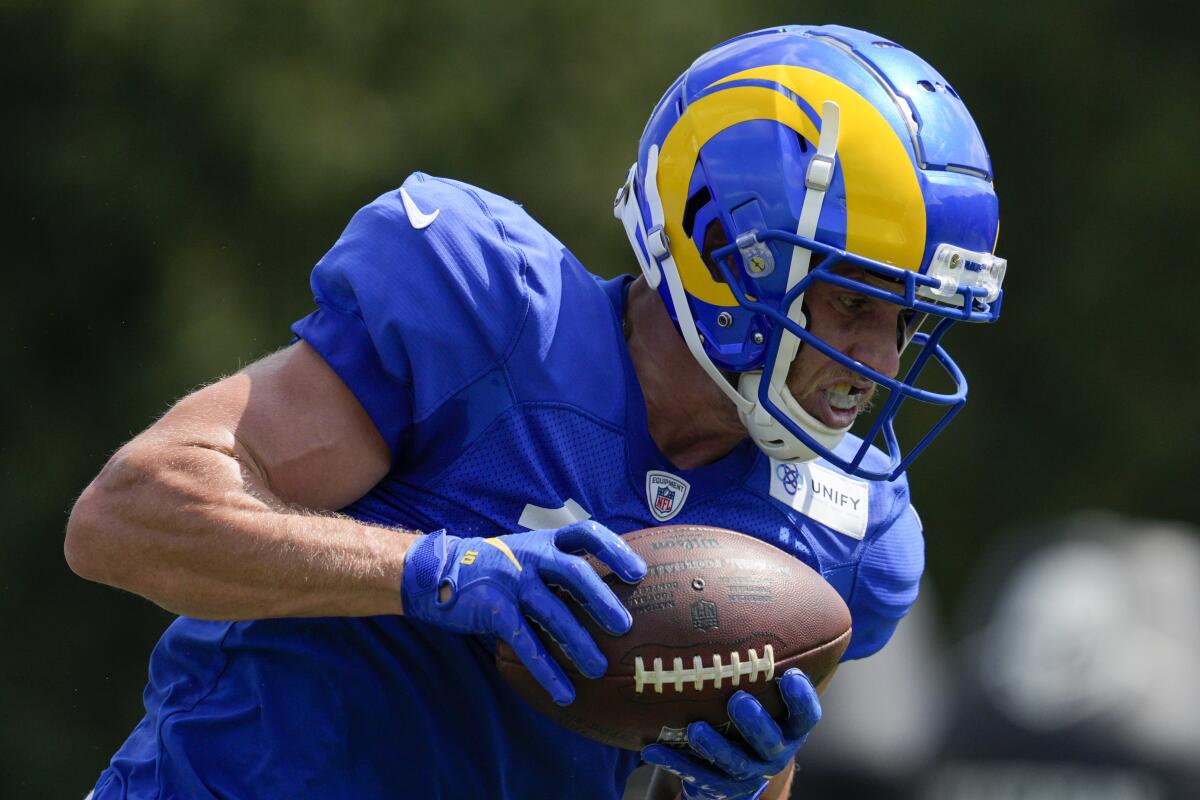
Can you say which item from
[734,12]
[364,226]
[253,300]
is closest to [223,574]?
[364,226]

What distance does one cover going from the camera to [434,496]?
2.73 meters

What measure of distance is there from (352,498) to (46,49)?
17.2 feet

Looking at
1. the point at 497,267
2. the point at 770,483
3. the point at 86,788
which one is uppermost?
the point at 497,267

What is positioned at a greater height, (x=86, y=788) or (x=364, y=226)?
(x=364, y=226)

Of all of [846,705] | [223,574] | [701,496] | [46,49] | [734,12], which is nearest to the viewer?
[223,574]

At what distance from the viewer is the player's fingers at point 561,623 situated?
240 centimetres

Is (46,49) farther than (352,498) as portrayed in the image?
Yes

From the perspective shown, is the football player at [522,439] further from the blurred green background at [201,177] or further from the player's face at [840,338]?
the blurred green background at [201,177]


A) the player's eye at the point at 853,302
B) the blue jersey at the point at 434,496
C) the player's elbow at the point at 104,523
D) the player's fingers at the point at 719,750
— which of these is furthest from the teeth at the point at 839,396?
the player's elbow at the point at 104,523

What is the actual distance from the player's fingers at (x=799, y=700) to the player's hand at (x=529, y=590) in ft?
0.89

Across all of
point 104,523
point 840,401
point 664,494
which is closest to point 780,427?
point 840,401

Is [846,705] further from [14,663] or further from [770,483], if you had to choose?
[14,663]

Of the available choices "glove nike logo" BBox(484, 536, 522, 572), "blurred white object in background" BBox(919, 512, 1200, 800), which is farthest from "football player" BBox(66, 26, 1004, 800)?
"blurred white object in background" BBox(919, 512, 1200, 800)

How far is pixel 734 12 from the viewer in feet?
26.7
